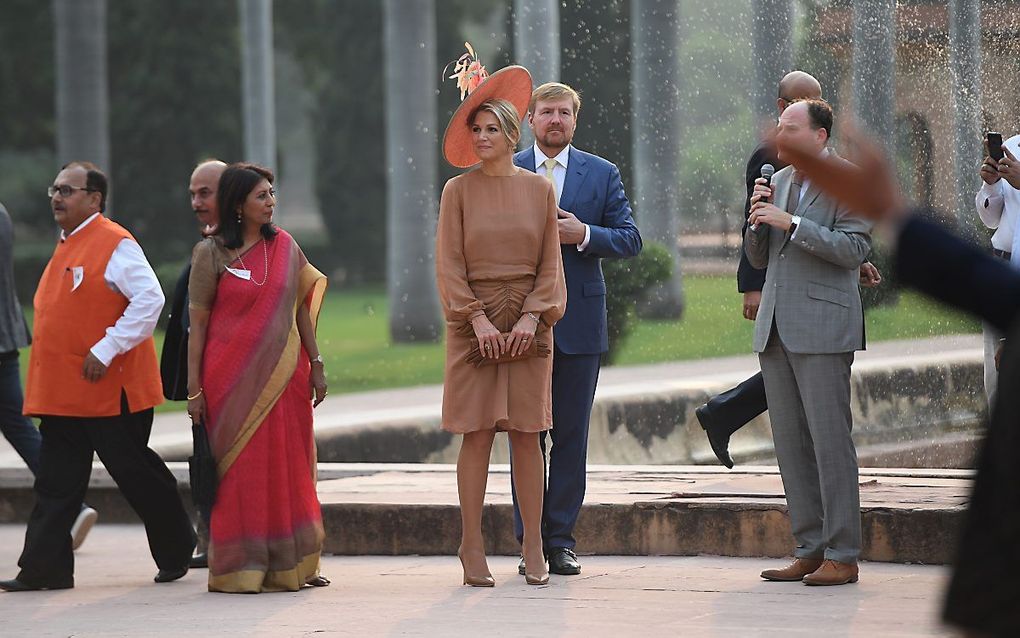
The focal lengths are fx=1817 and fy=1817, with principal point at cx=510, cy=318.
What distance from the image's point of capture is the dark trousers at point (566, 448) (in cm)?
691

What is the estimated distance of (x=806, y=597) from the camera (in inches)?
241

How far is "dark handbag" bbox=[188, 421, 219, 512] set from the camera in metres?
6.77

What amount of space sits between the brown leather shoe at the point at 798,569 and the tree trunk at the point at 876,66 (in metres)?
4.79

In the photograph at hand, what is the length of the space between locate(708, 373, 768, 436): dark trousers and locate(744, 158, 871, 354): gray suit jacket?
5.75 ft

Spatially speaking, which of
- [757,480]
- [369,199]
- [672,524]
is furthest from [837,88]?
[369,199]

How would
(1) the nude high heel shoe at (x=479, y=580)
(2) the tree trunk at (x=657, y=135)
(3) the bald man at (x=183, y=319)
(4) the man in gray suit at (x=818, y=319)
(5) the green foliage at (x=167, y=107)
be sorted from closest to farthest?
(4) the man in gray suit at (x=818, y=319), (1) the nude high heel shoe at (x=479, y=580), (3) the bald man at (x=183, y=319), (2) the tree trunk at (x=657, y=135), (5) the green foliage at (x=167, y=107)

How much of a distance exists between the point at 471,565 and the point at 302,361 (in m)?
1.06

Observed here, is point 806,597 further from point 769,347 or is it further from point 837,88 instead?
point 837,88

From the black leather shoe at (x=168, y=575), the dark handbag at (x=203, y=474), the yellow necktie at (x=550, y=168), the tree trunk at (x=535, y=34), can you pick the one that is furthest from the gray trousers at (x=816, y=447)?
the tree trunk at (x=535, y=34)

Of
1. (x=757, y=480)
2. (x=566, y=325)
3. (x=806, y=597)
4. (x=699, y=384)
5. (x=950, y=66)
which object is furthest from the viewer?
(x=699, y=384)

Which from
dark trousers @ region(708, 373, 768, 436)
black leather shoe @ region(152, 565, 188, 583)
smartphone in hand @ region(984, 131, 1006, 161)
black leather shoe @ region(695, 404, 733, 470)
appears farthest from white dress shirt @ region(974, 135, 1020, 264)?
black leather shoe @ region(152, 565, 188, 583)

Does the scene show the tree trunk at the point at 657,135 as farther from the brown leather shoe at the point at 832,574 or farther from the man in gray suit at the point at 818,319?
the brown leather shoe at the point at 832,574

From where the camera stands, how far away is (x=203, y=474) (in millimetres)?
6785

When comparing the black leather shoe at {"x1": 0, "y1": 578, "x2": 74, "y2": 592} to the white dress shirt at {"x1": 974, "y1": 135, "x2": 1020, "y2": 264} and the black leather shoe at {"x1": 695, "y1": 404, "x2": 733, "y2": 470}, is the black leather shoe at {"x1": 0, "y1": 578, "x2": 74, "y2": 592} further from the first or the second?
the white dress shirt at {"x1": 974, "y1": 135, "x2": 1020, "y2": 264}
